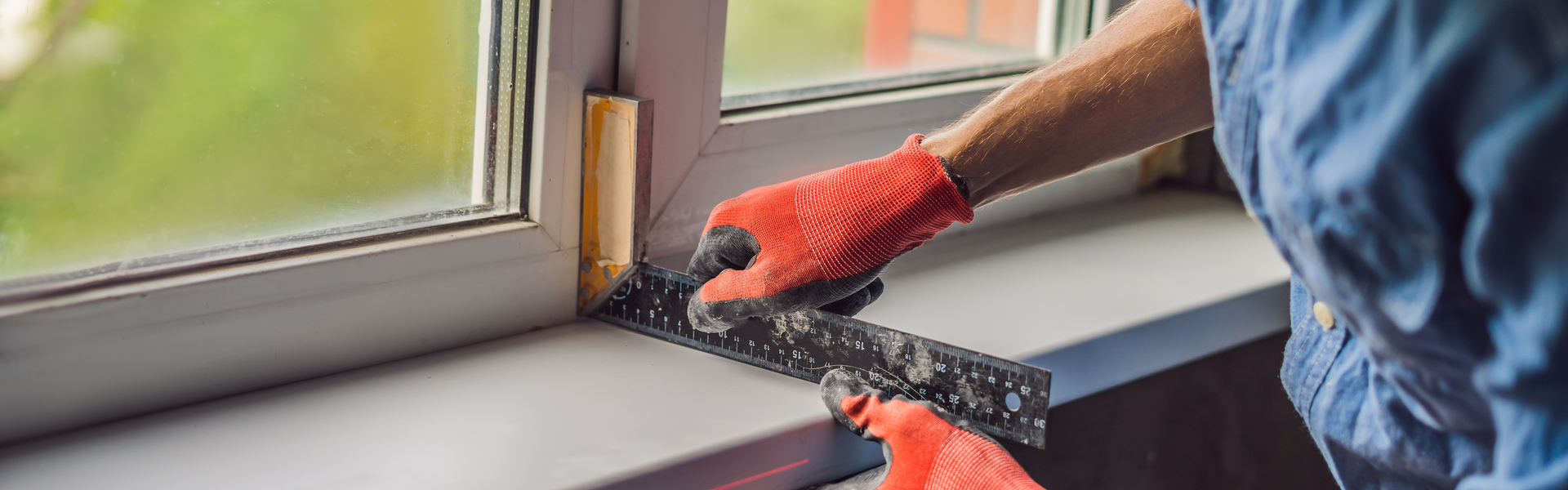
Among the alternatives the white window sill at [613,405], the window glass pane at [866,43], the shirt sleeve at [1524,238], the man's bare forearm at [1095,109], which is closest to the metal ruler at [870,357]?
the white window sill at [613,405]

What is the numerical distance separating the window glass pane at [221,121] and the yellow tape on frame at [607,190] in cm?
11

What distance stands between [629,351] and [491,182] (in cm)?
22

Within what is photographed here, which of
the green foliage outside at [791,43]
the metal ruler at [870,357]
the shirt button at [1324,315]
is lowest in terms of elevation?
the metal ruler at [870,357]

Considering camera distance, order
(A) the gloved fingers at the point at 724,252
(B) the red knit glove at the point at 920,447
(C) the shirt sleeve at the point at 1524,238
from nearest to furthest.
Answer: (C) the shirt sleeve at the point at 1524,238 < (B) the red knit glove at the point at 920,447 < (A) the gloved fingers at the point at 724,252

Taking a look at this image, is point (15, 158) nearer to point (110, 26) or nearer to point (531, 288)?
point (110, 26)

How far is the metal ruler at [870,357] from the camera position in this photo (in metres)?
0.87

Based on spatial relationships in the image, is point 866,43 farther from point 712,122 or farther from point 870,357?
point 870,357

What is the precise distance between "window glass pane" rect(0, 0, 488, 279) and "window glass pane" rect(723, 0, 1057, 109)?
0.32 meters

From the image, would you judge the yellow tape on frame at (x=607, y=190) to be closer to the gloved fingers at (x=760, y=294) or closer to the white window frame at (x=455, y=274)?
the white window frame at (x=455, y=274)

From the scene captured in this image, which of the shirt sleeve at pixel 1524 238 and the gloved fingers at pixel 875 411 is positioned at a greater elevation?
the shirt sleeve at pixel 1524 238

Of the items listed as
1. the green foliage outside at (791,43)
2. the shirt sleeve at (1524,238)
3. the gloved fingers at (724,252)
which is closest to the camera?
the shirt sleeve at (1524,238)

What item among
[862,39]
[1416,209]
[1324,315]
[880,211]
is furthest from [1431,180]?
[862,39]

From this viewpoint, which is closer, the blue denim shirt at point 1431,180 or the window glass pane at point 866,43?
the blue denim shirt at point 1431,180

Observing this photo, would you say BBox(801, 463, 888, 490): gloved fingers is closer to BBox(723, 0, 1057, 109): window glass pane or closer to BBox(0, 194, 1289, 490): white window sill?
BBox(0, 194, 1289, 490): white window sill
